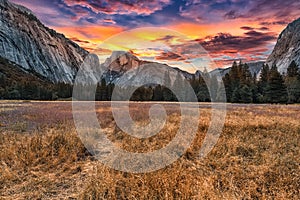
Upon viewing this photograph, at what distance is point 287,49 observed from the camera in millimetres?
171000

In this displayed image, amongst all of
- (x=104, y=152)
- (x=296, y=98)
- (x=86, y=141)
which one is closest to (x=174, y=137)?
(x=104, y=152)

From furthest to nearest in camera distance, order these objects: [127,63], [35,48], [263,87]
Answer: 1. [35,48]
2. [263,87]
3. [127,63]

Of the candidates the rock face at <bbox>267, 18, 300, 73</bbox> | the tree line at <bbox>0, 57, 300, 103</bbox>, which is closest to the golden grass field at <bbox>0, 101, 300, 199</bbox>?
the tree line at <bbox>0, 57, 300, 103</bbox>

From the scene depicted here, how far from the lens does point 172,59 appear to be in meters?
12.0

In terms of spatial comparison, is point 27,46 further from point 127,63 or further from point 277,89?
point 277,89

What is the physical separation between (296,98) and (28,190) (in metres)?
66.0

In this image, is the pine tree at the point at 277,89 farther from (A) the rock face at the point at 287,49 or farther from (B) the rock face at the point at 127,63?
(A) the rock face at the point at 287,49

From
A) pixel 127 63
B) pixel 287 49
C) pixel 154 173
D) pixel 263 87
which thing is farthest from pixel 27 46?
pixel 287 49

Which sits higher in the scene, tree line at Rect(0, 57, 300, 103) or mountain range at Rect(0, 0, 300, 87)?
mountain range at Rect(0, 0, 300, 87)

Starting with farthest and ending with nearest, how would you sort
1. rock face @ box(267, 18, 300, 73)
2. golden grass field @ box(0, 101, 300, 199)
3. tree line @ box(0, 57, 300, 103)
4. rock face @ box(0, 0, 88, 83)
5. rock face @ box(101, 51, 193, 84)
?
rock face @ box(0, 0, 88, 83) < rock face @ box(267, 18, 300, 73) < tree line @ box(0, 57, 300, 103) < rock face @ box(101, 51, 193, 84) < golden grass field @ box(0, 101, 300, 199)

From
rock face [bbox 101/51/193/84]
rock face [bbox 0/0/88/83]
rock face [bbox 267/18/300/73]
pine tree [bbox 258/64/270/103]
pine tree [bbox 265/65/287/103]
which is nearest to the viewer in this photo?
rock face [bbox 101/51/193/84]


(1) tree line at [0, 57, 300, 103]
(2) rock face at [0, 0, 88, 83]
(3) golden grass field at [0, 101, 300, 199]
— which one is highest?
(2) rock face at [0, 0, 88, 83]

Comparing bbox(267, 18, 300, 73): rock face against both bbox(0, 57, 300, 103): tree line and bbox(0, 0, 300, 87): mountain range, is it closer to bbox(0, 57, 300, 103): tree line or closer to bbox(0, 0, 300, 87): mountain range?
bbox(0, 0, 300, 87): mountain range

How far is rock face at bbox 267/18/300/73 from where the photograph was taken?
150125 mm
